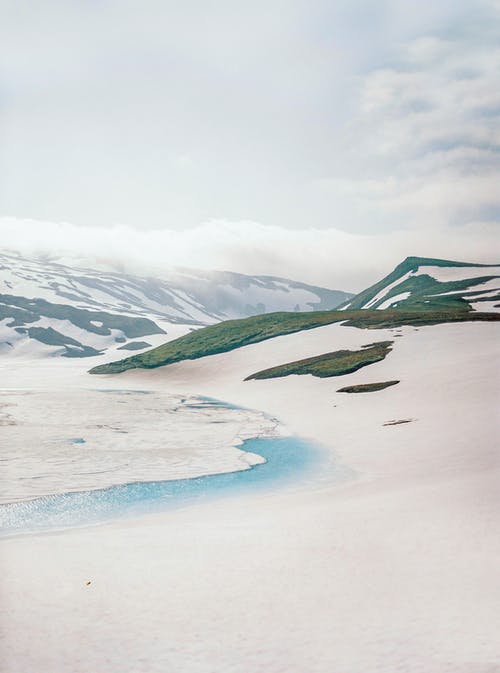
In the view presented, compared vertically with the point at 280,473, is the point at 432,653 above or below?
above

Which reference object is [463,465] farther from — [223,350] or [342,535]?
[223,350]

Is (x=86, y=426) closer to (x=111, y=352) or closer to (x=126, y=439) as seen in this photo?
(x=126, y=439)

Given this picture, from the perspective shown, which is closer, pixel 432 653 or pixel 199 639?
pixel 432 653

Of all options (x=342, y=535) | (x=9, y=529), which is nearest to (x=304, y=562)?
(x=342, y=535)

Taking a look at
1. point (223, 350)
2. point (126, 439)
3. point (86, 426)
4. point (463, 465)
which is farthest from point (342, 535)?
point (223, 350)

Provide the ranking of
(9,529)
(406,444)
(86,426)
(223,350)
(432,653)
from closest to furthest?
(432,653) < (9,529) < (406,444) < (86,426) < (223,350)

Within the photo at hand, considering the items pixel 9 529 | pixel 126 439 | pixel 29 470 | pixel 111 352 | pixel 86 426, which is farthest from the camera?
pixel 111 352
